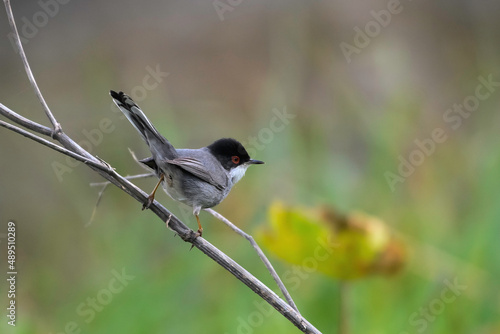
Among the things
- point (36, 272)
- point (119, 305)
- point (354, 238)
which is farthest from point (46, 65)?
point (354, 238)

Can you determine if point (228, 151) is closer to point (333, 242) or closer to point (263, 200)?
point (263, 200)

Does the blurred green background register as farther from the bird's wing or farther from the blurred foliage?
the bird's wing

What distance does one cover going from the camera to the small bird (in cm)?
202

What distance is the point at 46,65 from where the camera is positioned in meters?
5.18

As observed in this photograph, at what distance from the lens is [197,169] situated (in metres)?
2.25

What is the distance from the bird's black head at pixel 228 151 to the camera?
251 centimetres

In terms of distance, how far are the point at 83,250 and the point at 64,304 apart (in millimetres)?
795

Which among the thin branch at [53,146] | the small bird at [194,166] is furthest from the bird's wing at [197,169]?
the thin branch at [53,146]

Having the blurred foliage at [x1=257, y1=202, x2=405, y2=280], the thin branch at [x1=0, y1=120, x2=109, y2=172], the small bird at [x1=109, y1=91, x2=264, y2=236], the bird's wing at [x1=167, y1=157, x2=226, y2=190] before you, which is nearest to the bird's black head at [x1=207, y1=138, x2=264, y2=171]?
the small bird at [x1=109, y1=91, x2=264, y2=236]

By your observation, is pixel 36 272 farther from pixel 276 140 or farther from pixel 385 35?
pixel 385 35

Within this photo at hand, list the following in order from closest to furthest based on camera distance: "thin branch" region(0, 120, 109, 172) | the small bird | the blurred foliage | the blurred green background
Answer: "thin branch" region(0, 120, 109, 172), the small bird, the blurred foliage, the blurred green background

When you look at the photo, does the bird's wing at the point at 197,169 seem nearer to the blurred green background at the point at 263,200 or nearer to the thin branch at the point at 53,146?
the blurred green background at the point at 263,200

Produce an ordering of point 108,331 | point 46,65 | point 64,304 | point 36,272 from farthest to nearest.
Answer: point 46,65 < point 36,272 < point 64,304 < point 108,331

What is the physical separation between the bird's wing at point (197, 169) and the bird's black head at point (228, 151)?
21cm
